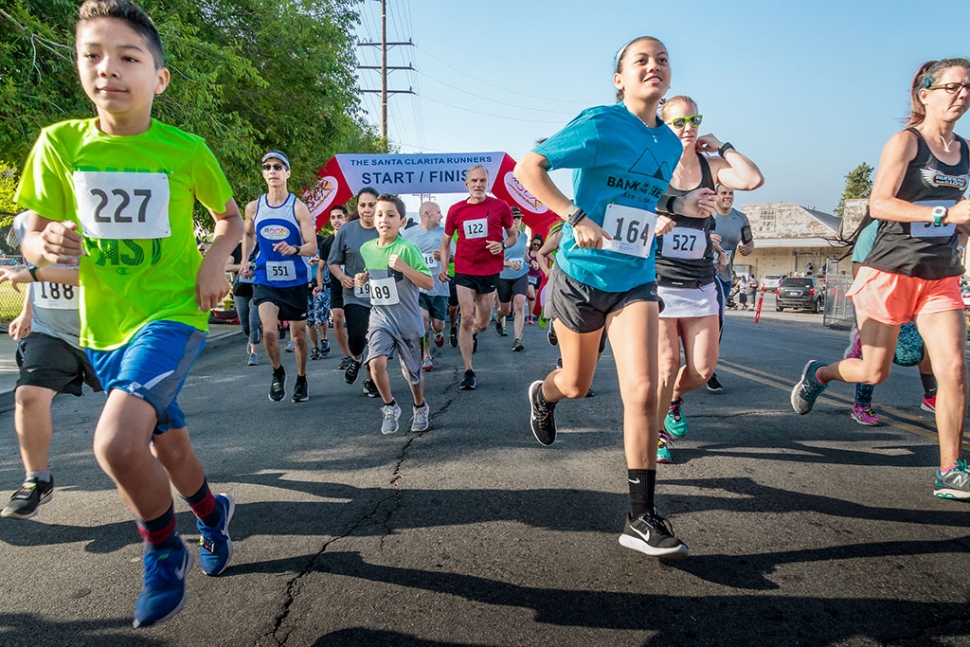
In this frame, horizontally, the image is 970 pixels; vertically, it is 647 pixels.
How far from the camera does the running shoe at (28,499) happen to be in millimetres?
3098

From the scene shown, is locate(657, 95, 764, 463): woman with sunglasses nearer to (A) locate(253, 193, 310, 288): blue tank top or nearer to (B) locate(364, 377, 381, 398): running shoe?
(B) locate(364, 377, 381, 398): running shoe

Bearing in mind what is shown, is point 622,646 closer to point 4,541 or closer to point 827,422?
point 4,541

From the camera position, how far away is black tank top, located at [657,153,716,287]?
4.05 meters

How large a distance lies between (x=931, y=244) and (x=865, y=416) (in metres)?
1.84

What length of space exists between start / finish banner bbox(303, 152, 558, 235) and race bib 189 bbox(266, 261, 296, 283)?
9511 mm

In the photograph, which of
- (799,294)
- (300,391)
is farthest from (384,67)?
(300,391)

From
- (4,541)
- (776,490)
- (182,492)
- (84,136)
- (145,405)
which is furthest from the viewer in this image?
(776,490)

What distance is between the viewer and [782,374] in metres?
7.39

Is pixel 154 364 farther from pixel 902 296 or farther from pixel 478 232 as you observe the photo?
pixel 478 232

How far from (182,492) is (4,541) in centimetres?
110

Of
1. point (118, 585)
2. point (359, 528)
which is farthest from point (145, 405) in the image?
point (359, 528)

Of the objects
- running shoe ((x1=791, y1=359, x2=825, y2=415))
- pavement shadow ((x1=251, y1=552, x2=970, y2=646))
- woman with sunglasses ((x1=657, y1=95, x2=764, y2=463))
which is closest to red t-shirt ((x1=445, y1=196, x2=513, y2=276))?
woman with sunglasses ((x1=657, y1=95, x2=764, y2=463))

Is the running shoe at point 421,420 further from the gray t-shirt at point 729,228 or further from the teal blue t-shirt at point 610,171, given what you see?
the gray t-shirt at point 729,228

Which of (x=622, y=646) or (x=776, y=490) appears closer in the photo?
(x=622, y=646)
